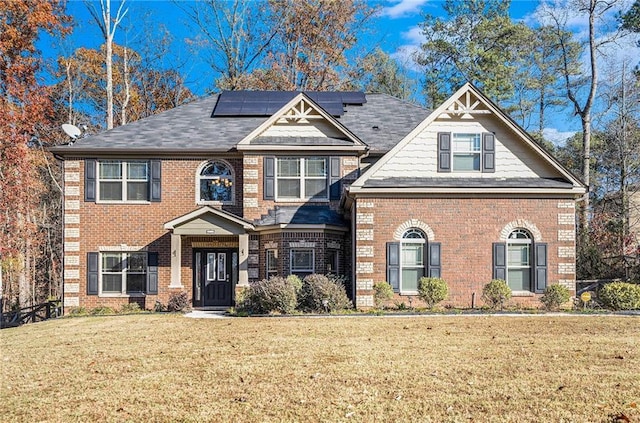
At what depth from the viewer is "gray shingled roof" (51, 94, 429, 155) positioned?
21266 millimetres

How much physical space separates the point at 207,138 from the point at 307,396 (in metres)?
15.6

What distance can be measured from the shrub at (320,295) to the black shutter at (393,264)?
166 centimetres

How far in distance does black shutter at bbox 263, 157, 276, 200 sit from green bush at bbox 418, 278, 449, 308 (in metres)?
6.19

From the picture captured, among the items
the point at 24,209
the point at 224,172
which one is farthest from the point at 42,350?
the point at 24,209

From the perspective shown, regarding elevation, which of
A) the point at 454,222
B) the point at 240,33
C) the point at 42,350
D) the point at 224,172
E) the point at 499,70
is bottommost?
the point at 42,350

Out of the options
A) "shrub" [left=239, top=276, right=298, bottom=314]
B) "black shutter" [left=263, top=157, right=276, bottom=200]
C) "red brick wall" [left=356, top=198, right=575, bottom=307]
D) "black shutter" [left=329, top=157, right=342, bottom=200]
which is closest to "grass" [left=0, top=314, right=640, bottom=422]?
"shrub" [left=239, top=276, right=298, bottom=314]

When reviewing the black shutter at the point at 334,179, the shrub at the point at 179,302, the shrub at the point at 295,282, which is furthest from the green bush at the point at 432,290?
the shrub at the point at 179,302

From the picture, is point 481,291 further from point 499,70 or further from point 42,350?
point 499,70

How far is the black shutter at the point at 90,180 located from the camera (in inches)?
835

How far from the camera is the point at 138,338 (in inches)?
516

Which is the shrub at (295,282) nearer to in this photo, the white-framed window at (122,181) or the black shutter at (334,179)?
the black shutter at (334,179)

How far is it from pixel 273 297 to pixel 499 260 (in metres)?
6.84

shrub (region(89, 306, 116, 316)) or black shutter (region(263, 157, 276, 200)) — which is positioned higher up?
black shutter (region(263, 157, 276, 200))

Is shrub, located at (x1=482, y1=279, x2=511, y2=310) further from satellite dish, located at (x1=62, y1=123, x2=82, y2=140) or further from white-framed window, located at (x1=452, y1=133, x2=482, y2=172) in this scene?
satellite dish, located at (x1=62, y1=123, x2=82, y2=140)
